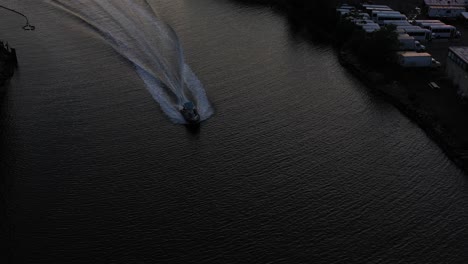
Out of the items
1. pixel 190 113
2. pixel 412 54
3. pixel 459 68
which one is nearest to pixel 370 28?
pixel 412 54

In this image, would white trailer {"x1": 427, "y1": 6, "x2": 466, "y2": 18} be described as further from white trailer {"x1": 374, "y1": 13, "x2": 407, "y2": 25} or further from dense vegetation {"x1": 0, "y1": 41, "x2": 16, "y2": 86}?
dense vegetation {"x1": 0, "y1": 41, "x2": 16, "y2": 86}

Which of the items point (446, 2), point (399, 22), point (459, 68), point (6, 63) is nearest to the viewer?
point (459, 68)

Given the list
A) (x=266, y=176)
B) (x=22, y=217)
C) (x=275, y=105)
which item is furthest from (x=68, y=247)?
(x=275, y=105)

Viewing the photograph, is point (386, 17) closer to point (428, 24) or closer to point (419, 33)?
point (428, 24)

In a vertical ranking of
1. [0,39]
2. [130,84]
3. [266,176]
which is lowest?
[0,39]

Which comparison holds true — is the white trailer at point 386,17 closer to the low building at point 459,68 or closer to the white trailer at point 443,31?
the white trailer at point 443,31

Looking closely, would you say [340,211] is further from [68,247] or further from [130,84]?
[130,84]

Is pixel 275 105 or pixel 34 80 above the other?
pixel 275 105
